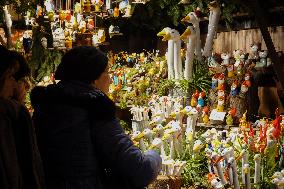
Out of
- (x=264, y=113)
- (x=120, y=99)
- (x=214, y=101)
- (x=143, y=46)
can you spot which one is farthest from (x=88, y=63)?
(x=143, y=46)

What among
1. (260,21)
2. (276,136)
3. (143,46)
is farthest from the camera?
(143,46)

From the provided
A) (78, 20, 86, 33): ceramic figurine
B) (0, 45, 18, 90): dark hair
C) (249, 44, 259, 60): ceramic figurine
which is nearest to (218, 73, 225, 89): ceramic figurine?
(249, 44, 259, 60): ceramic figurine

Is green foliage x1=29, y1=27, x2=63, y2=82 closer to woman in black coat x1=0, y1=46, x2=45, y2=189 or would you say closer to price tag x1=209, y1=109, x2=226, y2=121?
price tag x1=209, y1=109, x2=226, y2=121

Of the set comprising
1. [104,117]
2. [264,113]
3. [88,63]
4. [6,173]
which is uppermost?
[88,63]

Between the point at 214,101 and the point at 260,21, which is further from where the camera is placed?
the point at 214,101

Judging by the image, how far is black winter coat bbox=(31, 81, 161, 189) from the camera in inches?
82.7

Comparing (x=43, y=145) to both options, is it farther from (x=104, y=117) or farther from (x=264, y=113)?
(x=264, y=113)

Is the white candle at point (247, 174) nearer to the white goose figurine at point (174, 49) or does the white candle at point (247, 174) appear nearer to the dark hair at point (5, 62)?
the dark hair at point (5, 62)

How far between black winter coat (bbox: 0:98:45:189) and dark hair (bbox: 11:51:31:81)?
28 centimetres

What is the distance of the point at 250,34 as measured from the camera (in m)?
7.80

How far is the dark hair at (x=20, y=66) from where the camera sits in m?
2.27

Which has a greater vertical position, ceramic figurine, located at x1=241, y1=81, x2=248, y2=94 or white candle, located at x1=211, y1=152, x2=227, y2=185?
ceramic figurine, located at x1=241, y1=81, x2=248, y2=94

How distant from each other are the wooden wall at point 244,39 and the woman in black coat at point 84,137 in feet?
18.6

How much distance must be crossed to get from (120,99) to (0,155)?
5673mm
